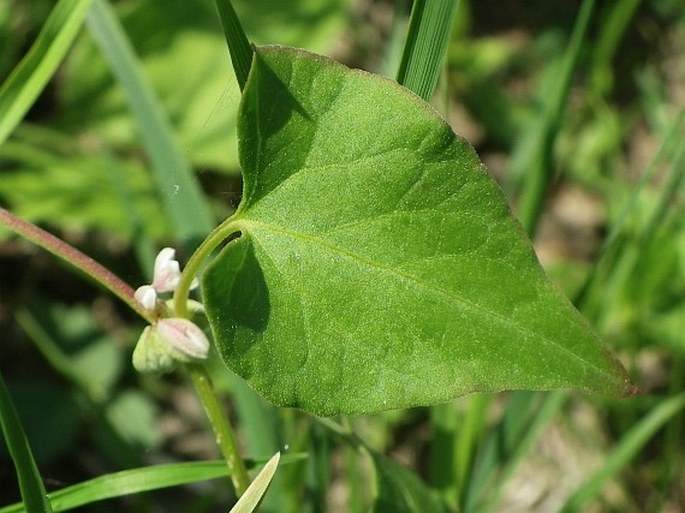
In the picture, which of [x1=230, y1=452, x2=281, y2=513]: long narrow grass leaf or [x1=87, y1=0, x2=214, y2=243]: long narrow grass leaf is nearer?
[x1=230, y1=452, x2=281, y2=513]: long narrow grass leaf

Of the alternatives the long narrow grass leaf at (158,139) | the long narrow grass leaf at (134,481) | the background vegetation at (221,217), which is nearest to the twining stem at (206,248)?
the long narrow grass leaf at (134,481)

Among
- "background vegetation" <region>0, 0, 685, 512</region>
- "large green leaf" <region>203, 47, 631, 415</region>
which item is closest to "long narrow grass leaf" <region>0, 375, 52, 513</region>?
"large green leaf" <region>203, 47, 631, 415</region>

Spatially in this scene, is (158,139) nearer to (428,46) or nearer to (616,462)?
(428,46)

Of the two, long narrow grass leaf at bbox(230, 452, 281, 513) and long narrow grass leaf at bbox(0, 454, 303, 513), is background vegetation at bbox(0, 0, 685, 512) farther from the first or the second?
long narrow grass leaf at bbox(230, 452, 281, 513)

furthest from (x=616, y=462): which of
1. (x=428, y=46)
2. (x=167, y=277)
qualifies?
(x=167, y=277)

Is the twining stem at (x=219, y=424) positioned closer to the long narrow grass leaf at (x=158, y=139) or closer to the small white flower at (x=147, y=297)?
the small white flower at (x=147, y=297)

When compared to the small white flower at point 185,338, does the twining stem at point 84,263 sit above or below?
above
